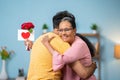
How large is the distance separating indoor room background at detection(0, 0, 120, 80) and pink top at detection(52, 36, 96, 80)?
2560 millimetres

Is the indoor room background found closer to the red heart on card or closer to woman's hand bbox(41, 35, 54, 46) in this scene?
the red heart on card

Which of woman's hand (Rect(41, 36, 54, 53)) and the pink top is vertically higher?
woman's hand (Rect(41, 36, 54, 53))

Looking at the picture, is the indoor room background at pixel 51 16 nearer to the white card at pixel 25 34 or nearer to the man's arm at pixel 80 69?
the white card at pixel 25 34

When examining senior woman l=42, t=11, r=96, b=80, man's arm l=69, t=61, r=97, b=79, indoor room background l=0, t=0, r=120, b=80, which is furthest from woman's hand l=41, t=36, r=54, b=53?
indoor room background l=0, t=0, r=120, b=80

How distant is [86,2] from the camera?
3900mm

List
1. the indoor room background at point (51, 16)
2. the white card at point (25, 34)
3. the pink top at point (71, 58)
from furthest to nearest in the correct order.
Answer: the indoor room background at point (51, 16) < the white card at point (25, 34) < the pink top at point (71, 58)

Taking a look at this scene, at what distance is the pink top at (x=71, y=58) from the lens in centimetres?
123

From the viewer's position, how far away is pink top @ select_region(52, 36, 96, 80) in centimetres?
123

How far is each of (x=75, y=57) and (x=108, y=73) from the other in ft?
9.33

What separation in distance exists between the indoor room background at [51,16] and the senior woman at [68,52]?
256cm

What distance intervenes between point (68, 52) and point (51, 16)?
2.69m

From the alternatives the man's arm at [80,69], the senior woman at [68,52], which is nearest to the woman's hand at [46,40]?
the senior woman at [68,52]

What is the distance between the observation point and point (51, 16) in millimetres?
3875

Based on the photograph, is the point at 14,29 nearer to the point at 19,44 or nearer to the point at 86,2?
the point at 19,44
